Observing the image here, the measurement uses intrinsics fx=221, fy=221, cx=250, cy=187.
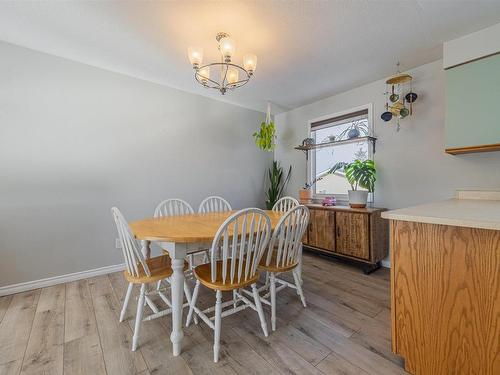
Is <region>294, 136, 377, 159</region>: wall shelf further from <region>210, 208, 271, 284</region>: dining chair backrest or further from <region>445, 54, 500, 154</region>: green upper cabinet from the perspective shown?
<region>210, 208, 271, 284</region>: dining chair backrest

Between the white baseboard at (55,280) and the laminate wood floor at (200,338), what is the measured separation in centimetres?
8

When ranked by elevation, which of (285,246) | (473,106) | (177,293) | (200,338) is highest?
(473,106)

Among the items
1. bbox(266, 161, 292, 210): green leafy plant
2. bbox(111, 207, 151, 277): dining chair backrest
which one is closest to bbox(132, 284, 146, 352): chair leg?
bbox(111, 207, 151, 277): dining chair backrest

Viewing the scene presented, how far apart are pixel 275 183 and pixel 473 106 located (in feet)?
8.85

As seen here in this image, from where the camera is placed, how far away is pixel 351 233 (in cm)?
273

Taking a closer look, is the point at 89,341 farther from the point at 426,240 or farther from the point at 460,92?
the point at 460,92

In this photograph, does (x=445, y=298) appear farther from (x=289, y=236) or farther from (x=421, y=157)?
(x=421, y=157)

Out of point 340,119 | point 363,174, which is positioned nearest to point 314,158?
point 340,119

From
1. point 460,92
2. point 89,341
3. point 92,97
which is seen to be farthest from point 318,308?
point 92,97

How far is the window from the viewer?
314 cm

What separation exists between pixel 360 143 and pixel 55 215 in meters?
3.90

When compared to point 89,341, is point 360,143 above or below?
above

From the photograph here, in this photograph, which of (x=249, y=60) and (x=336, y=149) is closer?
(x=249, y=60)

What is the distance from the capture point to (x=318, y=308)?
1.90 m
